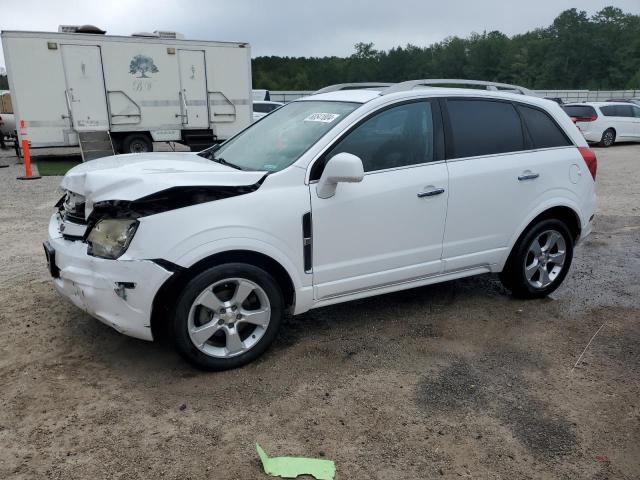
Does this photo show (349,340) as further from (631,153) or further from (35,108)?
(631,153)

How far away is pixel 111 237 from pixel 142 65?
11.5 m

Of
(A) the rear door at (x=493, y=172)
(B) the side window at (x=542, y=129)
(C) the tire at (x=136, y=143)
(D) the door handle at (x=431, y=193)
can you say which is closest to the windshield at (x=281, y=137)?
(D) the door handle at (x=431, y=193)

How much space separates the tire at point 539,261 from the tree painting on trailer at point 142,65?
37.7ft

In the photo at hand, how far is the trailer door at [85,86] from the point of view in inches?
503

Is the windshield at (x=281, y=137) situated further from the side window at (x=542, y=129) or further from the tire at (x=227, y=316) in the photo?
the side window at (x=542, y=129)

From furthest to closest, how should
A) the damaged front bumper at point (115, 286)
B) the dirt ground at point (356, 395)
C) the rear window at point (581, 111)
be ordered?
the rear window at point (581, 111) → the damaged front bumper at point (115, 286) → the dirt ground at point (356, 395)

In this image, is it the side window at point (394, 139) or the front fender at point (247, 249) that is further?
the side window at point (394, 139)

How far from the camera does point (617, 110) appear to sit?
1883 cm

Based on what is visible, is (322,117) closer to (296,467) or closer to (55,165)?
(296,467)

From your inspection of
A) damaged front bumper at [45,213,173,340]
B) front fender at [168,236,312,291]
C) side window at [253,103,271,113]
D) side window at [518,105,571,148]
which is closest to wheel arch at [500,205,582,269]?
side window at [518,105,571,148]

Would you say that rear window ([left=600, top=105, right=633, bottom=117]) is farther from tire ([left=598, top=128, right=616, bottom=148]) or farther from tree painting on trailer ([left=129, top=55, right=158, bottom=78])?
tree painting on trailer ([left=129, top=55, right=158, bottom=78])

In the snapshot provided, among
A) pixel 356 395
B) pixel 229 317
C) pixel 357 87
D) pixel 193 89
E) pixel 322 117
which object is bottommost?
pixel 356 395

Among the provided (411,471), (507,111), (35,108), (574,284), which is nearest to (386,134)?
(507,111)

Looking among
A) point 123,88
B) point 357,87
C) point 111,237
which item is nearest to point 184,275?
point 111,237
